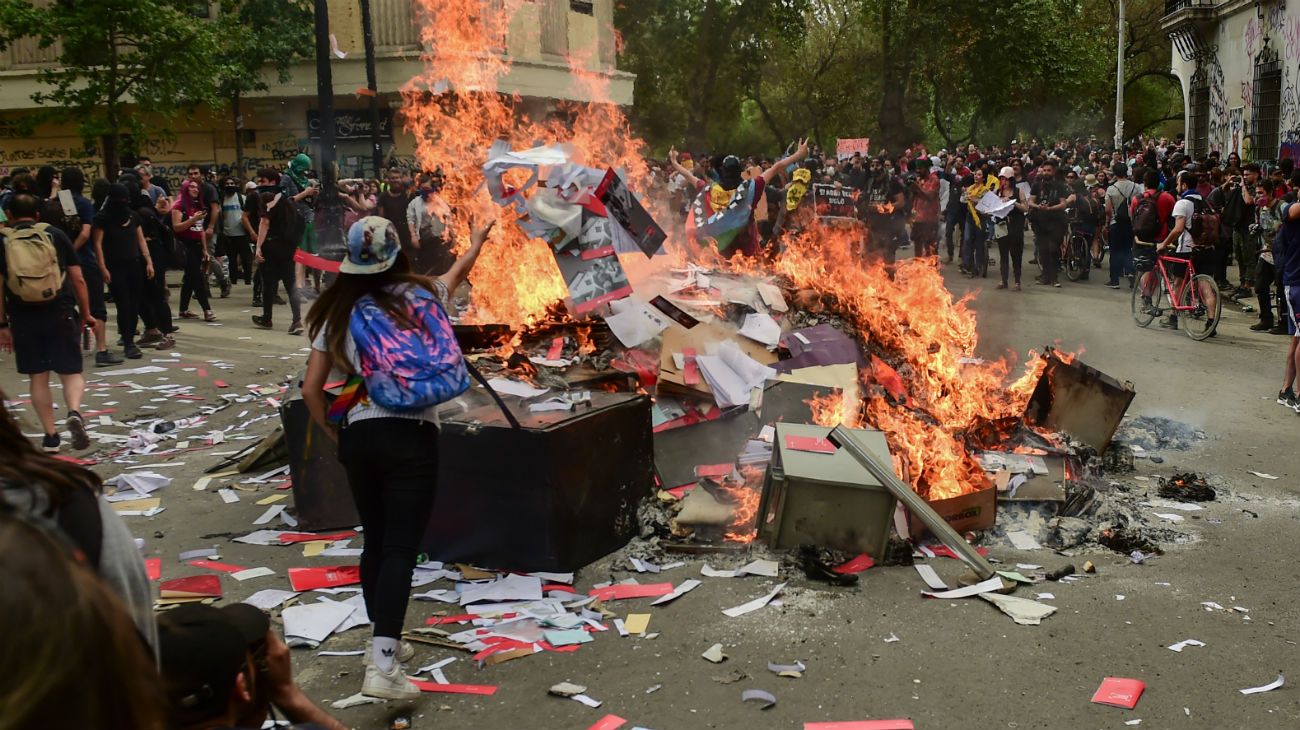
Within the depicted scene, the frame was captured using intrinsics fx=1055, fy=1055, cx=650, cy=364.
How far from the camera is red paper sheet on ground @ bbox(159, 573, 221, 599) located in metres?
5.25

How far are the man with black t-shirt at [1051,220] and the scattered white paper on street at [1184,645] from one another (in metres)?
13.8

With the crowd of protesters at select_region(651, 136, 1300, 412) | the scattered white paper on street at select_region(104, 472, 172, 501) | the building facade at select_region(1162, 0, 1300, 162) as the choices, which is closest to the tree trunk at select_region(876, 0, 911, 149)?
the building facade at select_region(1162, 0, 1300, 162)

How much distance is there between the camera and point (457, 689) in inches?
172

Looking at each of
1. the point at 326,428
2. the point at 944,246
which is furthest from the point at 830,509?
the point at 944,246

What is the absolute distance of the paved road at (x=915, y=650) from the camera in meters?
4.12

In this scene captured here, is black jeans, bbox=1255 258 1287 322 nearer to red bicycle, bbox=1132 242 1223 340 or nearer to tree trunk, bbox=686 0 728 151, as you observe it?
red bicycle, bbox=1132 242 1223 340

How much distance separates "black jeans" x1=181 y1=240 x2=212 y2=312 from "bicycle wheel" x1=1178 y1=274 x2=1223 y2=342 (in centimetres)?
1251

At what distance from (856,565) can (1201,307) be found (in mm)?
9402

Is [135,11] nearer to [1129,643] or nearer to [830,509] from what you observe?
[830,509]

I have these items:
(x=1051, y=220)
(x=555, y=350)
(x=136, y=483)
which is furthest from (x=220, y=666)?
(x=1051, y=220)

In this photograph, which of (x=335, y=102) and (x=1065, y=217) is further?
(x=335, y=102)

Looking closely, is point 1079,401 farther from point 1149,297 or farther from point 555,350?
point 1149,297

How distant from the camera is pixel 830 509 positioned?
5.61 m

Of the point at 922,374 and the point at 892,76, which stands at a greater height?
the point at 892,76
